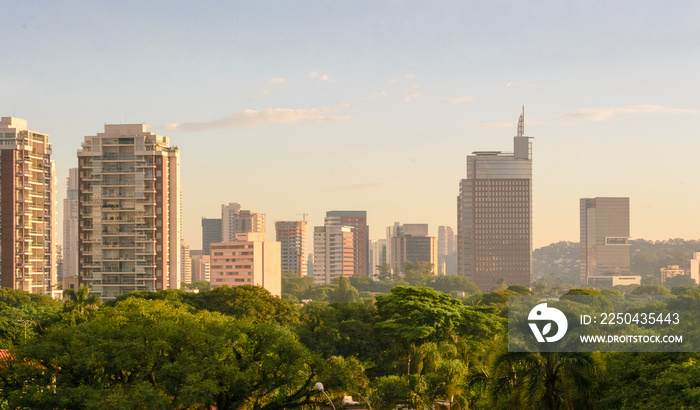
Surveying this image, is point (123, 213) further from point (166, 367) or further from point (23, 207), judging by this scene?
point (166, 367)

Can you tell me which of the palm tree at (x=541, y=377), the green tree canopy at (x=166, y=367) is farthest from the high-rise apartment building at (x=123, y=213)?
the palm tree at (x=541, y=377)

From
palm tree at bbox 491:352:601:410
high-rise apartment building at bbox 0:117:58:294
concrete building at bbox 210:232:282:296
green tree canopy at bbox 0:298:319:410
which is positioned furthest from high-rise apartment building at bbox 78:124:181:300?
palm tree at bbox 491:352:601:410

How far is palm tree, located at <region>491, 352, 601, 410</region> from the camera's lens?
22.8 metres

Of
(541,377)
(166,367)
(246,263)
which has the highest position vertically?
(541,377)

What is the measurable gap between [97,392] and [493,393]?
52.5ft

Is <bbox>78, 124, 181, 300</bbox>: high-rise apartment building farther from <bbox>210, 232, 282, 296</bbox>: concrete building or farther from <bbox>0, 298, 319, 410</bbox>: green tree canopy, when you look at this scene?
<bbox>0, 298, 319, 410</bbox>: green tree canopy

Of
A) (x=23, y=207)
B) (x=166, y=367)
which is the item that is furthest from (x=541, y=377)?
(x=23, y=207)

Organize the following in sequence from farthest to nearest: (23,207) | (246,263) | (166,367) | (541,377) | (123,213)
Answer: (246,263) < (23,207) < (123,213) < (166,367) < (541,377)

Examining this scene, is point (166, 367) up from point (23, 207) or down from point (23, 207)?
down

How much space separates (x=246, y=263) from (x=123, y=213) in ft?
204

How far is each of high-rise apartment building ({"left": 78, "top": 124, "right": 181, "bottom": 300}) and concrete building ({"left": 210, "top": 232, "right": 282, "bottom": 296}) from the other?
5905 cm

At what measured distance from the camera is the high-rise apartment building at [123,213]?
98.2m

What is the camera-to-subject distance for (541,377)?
74.7 feet

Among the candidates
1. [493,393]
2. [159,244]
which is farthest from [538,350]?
[159,244]
